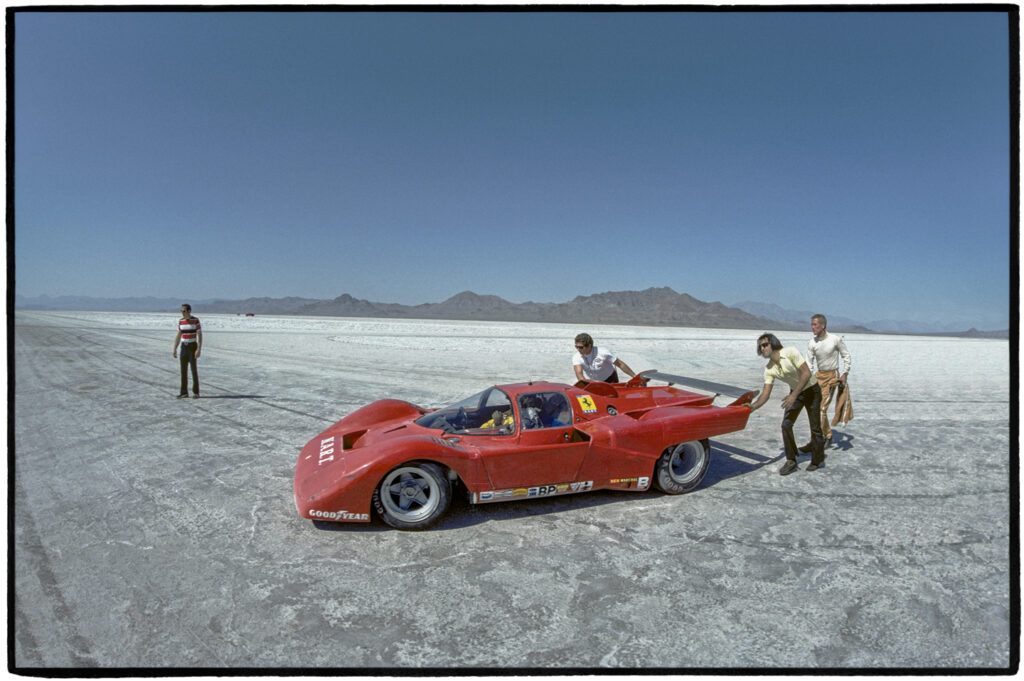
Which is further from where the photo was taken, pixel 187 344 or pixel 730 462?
pixel 187 344

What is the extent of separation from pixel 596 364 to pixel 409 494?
3.55m

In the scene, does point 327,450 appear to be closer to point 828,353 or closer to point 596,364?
point 596,364

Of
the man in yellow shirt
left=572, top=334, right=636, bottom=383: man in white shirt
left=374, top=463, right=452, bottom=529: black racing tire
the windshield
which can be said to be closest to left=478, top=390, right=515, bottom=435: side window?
the windshield

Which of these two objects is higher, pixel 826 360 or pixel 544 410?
pixel 826 360

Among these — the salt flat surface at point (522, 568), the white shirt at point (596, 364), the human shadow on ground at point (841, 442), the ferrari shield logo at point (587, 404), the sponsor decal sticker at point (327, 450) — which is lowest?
the salt flat surface at point (522, 568)

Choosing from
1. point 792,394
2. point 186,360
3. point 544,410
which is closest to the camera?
point 544,410

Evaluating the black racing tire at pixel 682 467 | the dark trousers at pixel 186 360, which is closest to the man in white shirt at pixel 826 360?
the black racing tire at pixel 682 467

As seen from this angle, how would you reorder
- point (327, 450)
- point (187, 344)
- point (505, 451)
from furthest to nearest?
point (187, 344), point (327, 450), point (505, 451)

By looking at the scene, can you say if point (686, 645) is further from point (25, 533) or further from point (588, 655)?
point (25, 533)

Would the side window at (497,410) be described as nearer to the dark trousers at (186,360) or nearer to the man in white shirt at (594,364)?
the man in white shirt at (594,364)

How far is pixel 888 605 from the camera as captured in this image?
3.47m

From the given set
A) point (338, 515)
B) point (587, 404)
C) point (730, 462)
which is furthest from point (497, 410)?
point (730, 462)

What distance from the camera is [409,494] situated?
15.1 ft

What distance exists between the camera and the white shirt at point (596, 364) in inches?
294
